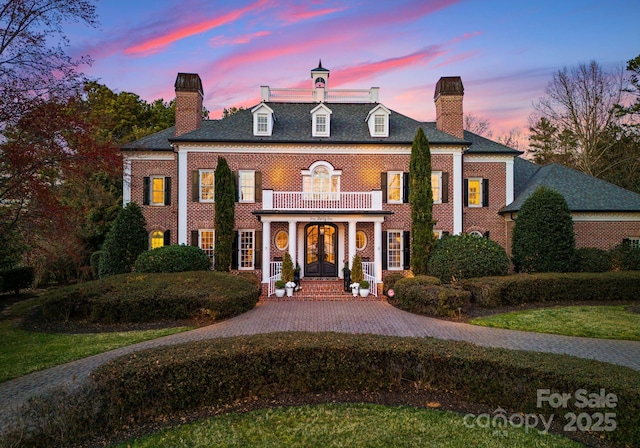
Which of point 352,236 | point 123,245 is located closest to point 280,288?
point 352,236

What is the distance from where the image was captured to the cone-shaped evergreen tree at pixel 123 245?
57.5ft

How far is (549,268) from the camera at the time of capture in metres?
16.2

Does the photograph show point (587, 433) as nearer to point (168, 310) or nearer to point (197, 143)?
point (168, 310)

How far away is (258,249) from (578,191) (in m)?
17.4

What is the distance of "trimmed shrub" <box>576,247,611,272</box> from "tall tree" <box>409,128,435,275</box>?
648 centimetres

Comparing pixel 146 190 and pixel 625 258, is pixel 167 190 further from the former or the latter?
pixel 625 258

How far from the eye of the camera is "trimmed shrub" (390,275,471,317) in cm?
1307

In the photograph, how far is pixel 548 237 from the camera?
16266mm

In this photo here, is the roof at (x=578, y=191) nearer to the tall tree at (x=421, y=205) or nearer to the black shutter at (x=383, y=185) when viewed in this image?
the tall tree at (x=421, y=205)

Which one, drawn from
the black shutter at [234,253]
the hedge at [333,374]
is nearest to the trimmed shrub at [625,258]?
the hedge at [333,374]

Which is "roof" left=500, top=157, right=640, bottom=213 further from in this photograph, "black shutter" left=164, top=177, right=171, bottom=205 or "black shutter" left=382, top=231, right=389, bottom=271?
"black shutter" left=164, top=177, right=171, bottom=205

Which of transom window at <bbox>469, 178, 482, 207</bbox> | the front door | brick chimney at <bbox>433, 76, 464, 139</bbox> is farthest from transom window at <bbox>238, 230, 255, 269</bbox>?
brick chimney at <bbox>433, 76, 464, 139</bbox>

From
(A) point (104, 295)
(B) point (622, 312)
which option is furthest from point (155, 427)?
(B) point (622, 312)

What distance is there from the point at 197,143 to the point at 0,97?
10740 millimetres
